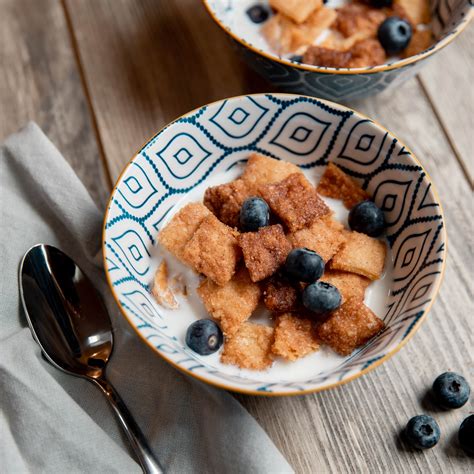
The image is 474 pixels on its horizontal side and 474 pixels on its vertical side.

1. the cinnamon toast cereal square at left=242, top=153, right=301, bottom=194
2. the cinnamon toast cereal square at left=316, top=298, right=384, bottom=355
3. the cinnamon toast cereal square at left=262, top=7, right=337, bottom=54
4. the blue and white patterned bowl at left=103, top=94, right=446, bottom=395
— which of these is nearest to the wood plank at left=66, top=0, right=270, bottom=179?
the cinnamon toast cereal square at left=262, top=7, right=337, bottom=54

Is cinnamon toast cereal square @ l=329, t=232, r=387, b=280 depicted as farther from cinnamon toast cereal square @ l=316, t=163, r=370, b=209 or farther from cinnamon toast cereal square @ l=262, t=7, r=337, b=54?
cinnamon toast cereal square @ l=262, t=7, r=337, b=54

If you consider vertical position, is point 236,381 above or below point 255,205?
below

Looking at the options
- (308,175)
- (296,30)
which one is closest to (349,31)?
(296,30)

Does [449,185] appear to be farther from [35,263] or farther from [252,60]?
[35,263]

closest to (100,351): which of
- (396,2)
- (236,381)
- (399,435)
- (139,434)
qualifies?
(139,434)

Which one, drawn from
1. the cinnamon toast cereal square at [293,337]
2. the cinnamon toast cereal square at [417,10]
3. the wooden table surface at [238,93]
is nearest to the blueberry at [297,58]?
the wooden table surface at [238,93]

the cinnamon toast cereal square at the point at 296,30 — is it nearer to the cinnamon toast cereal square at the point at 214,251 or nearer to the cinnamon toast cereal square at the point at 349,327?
the cinnamon toast cereal square at the point at 214,251
